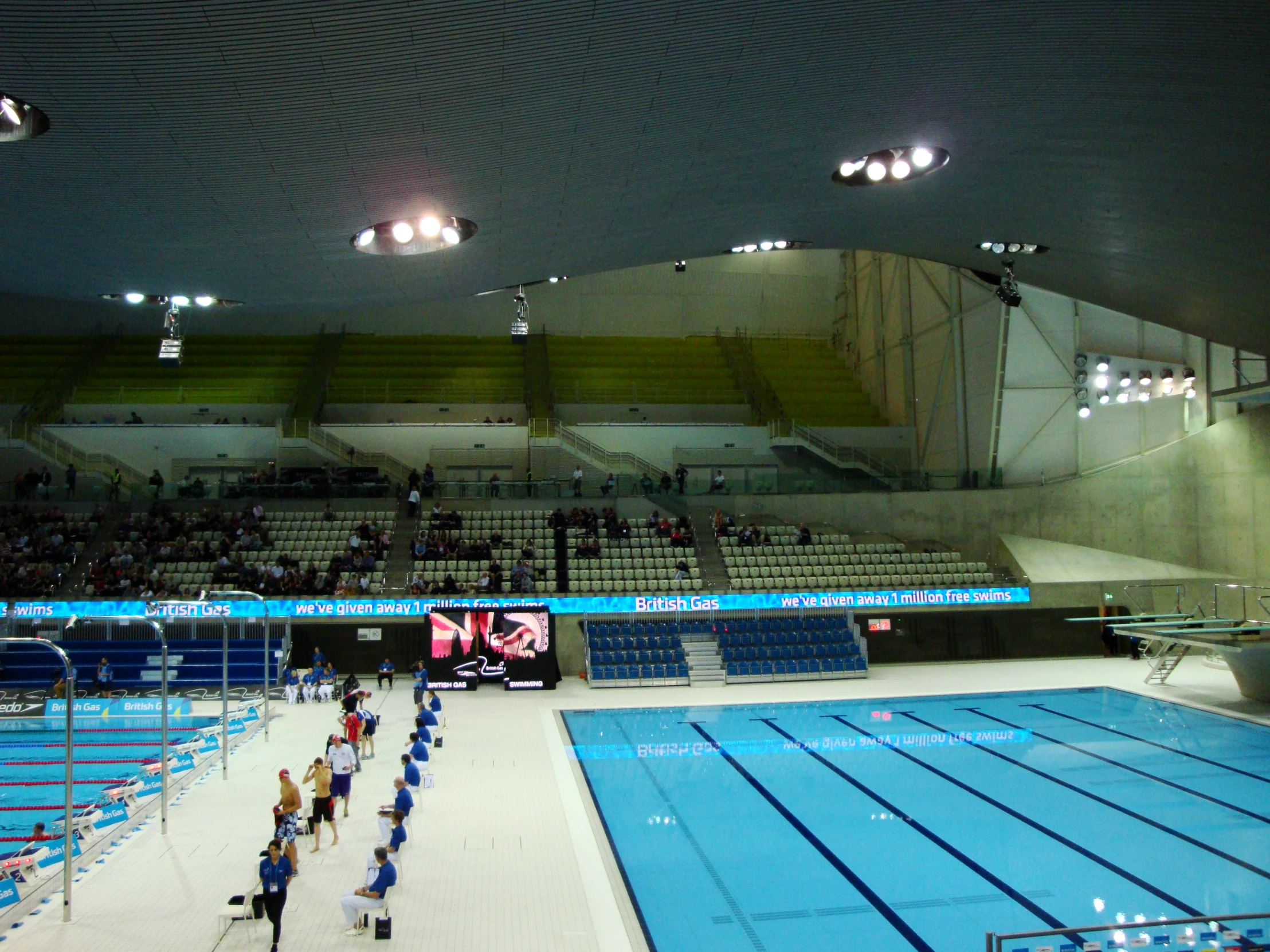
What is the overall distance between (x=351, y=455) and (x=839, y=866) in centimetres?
2634

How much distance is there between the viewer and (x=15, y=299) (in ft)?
129

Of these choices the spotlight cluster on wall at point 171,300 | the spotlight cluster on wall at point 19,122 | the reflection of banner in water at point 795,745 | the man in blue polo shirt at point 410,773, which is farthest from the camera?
the reflection of banner in water at point 795,745

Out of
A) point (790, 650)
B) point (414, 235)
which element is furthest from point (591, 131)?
point (790, 650)

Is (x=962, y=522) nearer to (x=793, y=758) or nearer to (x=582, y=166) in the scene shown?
(x=793, y=758)

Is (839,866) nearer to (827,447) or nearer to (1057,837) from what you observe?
(1057,837)

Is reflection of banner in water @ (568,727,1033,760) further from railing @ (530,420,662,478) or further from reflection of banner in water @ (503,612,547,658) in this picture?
railing @ (530,420,662,478)

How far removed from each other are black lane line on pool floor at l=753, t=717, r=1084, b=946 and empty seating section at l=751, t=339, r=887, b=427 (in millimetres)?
22483

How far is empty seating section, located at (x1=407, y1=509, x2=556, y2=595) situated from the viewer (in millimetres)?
26828

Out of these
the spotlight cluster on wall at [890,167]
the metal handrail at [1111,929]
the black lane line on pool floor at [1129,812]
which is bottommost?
the black lane line on pool floor at [1129,812]

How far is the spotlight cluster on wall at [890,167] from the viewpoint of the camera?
41.4 ft

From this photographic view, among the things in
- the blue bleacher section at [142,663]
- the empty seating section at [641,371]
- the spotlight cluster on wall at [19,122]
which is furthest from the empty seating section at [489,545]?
the spotlight cluster on wall at [19,122]

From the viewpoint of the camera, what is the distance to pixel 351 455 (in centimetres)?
3347

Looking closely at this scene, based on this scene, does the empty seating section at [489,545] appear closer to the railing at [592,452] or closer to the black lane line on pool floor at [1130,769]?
the railing at [592,452]

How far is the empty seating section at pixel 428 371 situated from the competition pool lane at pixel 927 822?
19.4 metres
